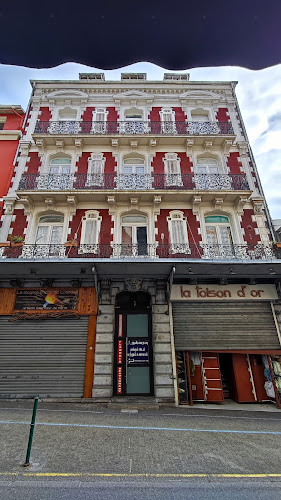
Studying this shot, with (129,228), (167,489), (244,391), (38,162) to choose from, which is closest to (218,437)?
(167,489)

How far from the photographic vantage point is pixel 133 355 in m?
9.99

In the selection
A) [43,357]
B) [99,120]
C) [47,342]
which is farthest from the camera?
[99,120]

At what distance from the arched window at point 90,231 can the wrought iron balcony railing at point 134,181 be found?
5.01ft

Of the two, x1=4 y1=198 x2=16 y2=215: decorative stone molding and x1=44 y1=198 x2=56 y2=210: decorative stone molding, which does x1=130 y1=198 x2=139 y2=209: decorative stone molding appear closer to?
x1=44 y1=198 x2=56 y2=210: decorative stone molding

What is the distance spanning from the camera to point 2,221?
1193 centimetres

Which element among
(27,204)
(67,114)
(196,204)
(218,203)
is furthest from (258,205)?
(67,114)

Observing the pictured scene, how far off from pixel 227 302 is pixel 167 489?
311 inches

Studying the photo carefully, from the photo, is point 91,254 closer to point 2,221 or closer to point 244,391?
point 2,221

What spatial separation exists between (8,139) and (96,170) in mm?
5886

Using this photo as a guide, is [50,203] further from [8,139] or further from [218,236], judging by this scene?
[218,236]

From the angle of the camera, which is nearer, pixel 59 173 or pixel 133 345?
pixel 133 345

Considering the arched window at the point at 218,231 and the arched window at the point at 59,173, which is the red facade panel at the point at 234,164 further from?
the arched window at the point at 59,173

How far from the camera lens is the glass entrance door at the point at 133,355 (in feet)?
31.4

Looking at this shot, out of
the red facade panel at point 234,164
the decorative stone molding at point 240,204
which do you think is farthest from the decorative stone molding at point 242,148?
the decorative stone molding at point 240,204
